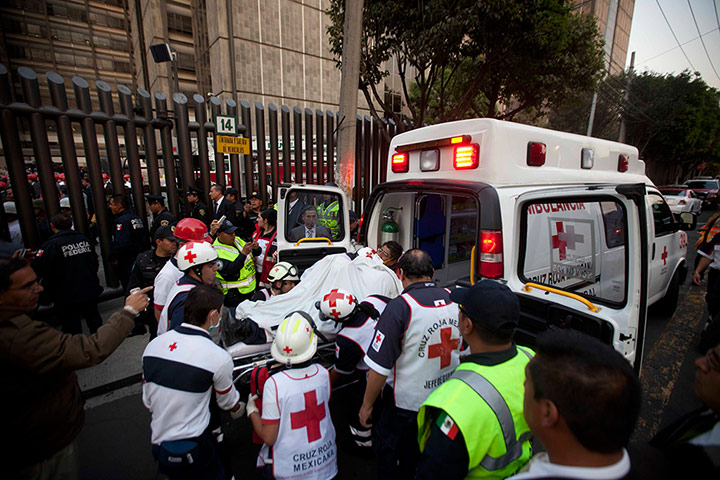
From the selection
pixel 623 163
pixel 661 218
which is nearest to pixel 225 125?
pixel 623 163

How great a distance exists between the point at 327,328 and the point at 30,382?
1723 millimetres

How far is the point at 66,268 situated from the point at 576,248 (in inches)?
229

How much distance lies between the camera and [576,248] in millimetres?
3369

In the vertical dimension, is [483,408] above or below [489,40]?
below

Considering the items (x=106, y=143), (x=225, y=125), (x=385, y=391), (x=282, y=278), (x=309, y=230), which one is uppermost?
(x=225, y=125)

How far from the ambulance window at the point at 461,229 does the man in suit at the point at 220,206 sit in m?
3.99

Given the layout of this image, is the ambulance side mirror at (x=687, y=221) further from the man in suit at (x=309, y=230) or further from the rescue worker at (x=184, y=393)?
the rescue worker at (x=184, y=393)

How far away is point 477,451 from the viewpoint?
1.21m

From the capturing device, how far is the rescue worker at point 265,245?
4272 mm

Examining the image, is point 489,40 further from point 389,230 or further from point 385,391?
point 385,391

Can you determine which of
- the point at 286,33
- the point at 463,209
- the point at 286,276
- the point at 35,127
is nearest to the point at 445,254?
the point at 463,209

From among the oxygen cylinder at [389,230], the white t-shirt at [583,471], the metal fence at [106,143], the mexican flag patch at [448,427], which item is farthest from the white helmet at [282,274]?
the metal fence at [106,143]

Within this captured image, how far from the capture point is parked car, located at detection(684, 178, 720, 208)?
19.5 meters

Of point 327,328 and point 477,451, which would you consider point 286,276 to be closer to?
point 327,328
